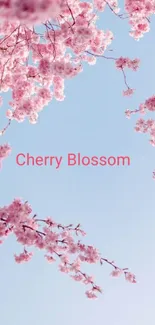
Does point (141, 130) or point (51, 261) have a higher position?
point (141, 130)

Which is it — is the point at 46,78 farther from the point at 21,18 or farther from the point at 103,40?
the point at 21,18

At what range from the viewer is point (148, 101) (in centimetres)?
1066

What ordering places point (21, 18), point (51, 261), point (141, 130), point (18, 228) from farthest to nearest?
point (141, 130) → point (51, 261) → point (18, 228) → point (21, 18)

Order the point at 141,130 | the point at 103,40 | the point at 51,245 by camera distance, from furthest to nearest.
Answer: the point at 141,130
the point at 103,40
the point at 51,245

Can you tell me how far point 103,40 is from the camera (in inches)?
405

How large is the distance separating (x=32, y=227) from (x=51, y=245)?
65cm

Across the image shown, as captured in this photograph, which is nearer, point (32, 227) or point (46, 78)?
point (32, 227)

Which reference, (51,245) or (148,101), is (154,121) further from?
(51,245)

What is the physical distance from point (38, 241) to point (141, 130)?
373cm

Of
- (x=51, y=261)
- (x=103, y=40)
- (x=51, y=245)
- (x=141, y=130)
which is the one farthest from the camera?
(x=141, y=130)

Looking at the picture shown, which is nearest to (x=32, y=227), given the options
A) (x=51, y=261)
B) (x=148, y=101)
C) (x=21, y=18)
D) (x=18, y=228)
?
(x=18, y=228)

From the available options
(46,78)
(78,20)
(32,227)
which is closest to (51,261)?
(32,227)

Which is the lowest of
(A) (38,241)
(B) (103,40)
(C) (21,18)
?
(C) (21,18)

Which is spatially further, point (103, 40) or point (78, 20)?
point (103, 40)
